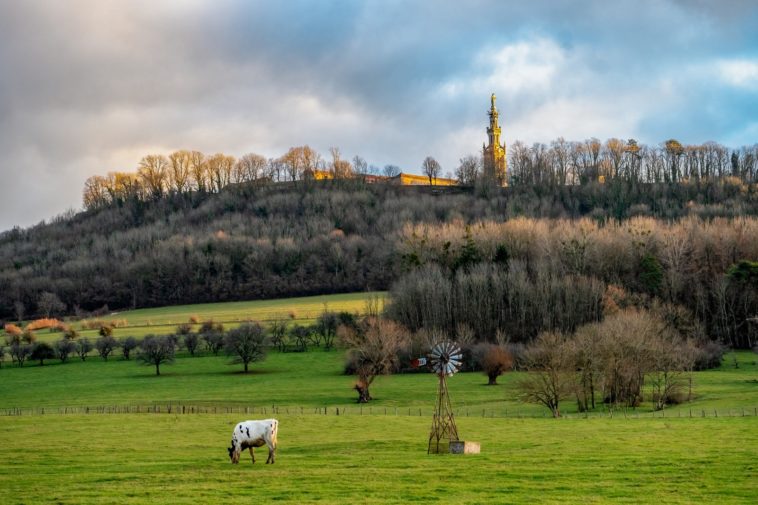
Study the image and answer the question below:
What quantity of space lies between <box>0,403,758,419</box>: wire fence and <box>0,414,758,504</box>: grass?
259 inches

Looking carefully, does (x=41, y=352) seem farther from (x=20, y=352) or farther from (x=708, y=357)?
(x=708, y=357)

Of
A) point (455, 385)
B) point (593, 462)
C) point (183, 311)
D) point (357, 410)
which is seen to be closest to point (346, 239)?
point (183, 311)

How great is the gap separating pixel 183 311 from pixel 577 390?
92.8m

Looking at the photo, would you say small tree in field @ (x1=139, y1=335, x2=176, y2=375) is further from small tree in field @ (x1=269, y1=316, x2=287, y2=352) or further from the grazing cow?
the grazing cow

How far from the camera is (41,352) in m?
104

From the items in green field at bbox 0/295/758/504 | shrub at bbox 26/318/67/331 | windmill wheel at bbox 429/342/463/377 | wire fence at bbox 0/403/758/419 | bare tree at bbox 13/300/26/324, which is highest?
bare tree at bbox 13/300/26/324

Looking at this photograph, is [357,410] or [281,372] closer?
[357,410]

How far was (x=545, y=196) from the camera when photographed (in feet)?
598

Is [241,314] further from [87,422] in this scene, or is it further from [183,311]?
[87,422]

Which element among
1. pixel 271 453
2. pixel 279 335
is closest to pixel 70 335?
pixel 279 335

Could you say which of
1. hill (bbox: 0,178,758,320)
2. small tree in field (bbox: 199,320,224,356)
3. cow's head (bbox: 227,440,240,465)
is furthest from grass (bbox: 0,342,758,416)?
hill (bbox: 0,178,758,320)

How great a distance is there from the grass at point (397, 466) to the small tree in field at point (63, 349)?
56575 mm

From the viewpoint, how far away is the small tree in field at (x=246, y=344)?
3718 inches

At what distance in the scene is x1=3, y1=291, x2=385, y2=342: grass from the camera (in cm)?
12125
